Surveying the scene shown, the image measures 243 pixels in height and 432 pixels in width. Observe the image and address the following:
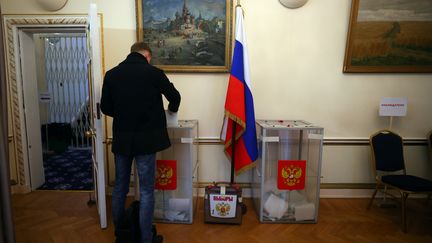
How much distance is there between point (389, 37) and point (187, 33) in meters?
2.05

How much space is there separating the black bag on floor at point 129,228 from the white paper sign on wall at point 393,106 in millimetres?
2470

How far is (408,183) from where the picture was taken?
236cm

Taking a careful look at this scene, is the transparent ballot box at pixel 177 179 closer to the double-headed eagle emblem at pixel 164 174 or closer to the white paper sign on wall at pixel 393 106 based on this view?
the double-headed eagle emblem at pixel 164 174

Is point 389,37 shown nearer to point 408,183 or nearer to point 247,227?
point 408,183

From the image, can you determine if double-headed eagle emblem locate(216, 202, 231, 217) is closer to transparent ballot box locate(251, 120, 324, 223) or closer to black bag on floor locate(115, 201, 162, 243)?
transparent ballot box locate(251, 120, 324, 223)

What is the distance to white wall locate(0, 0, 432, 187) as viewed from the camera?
2.69 metres

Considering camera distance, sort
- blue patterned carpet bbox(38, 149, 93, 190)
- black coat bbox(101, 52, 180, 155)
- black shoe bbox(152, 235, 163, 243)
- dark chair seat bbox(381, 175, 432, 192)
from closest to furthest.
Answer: black coat bbox(101, 52, 180, 155)
black shoe bbox(152, 235, 163, 243)
dark chair seat bbox(381, 175, 432, 192)
blue patterned carpet bbox(38, 149, 93, 190)

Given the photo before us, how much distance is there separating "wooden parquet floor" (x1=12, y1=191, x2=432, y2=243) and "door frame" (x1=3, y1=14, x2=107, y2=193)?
13.7 inches

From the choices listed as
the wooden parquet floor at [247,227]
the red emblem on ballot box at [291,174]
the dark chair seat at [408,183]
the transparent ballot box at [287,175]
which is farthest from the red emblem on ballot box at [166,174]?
the dark chair seat at [408,183]

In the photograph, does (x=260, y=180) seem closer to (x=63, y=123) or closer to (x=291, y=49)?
(x=291, y=49)

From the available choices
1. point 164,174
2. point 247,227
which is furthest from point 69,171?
point 247,227

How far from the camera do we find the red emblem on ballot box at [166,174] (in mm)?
2375

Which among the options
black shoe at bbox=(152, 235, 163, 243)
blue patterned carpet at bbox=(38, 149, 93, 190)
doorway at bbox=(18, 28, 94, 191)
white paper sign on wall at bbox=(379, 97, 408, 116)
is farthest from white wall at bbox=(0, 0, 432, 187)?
doorway at bbox=(18, 28, 94, 191)

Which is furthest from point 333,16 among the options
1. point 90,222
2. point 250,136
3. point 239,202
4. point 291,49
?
point 90,222
